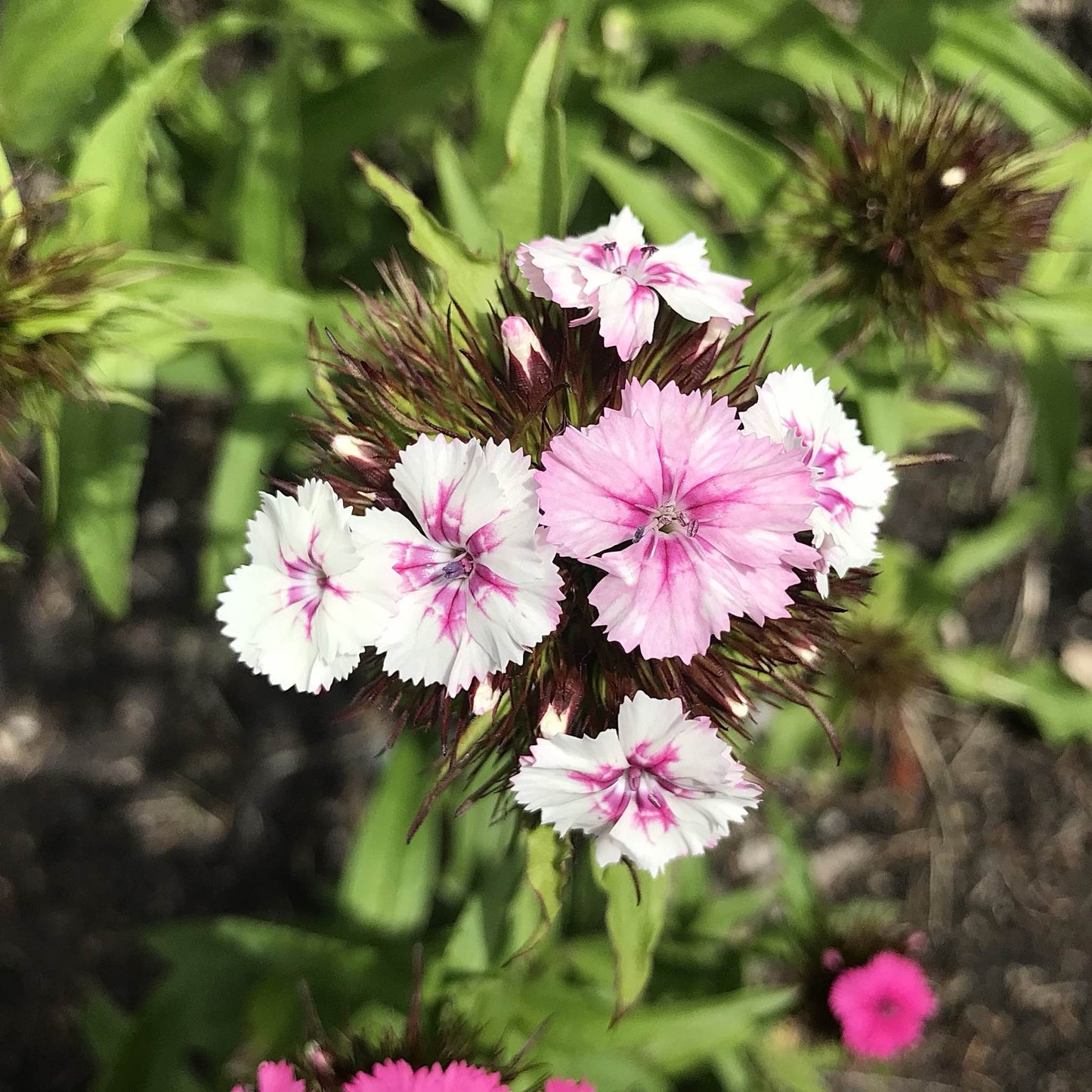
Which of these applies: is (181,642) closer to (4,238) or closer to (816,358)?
(4,238)

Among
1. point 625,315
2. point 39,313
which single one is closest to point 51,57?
point 39,313

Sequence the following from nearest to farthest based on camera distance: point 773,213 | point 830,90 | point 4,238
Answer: point 4,238 → point 773,213 → point 830,90

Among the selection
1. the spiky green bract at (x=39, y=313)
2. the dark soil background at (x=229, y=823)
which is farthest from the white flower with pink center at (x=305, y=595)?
the dark soil background at (x=229, y=823)

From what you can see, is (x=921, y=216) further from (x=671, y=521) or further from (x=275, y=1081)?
(x=275, y=1081)

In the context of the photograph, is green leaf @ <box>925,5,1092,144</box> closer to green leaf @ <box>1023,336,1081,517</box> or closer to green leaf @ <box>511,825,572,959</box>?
green leaf @ <box>1023,336,1081,517</box>

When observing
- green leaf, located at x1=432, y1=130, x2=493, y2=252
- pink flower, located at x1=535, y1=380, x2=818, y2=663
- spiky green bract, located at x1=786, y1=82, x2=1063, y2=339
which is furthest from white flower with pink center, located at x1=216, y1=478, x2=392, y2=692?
spiky green bract, located at x1=786, y1=82, x2=1063, y2=339

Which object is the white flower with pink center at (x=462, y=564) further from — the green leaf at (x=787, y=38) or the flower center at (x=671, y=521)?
the green leaf at (x=787, y=38)

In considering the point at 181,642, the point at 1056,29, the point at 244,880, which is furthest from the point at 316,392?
the point at 1056,29
